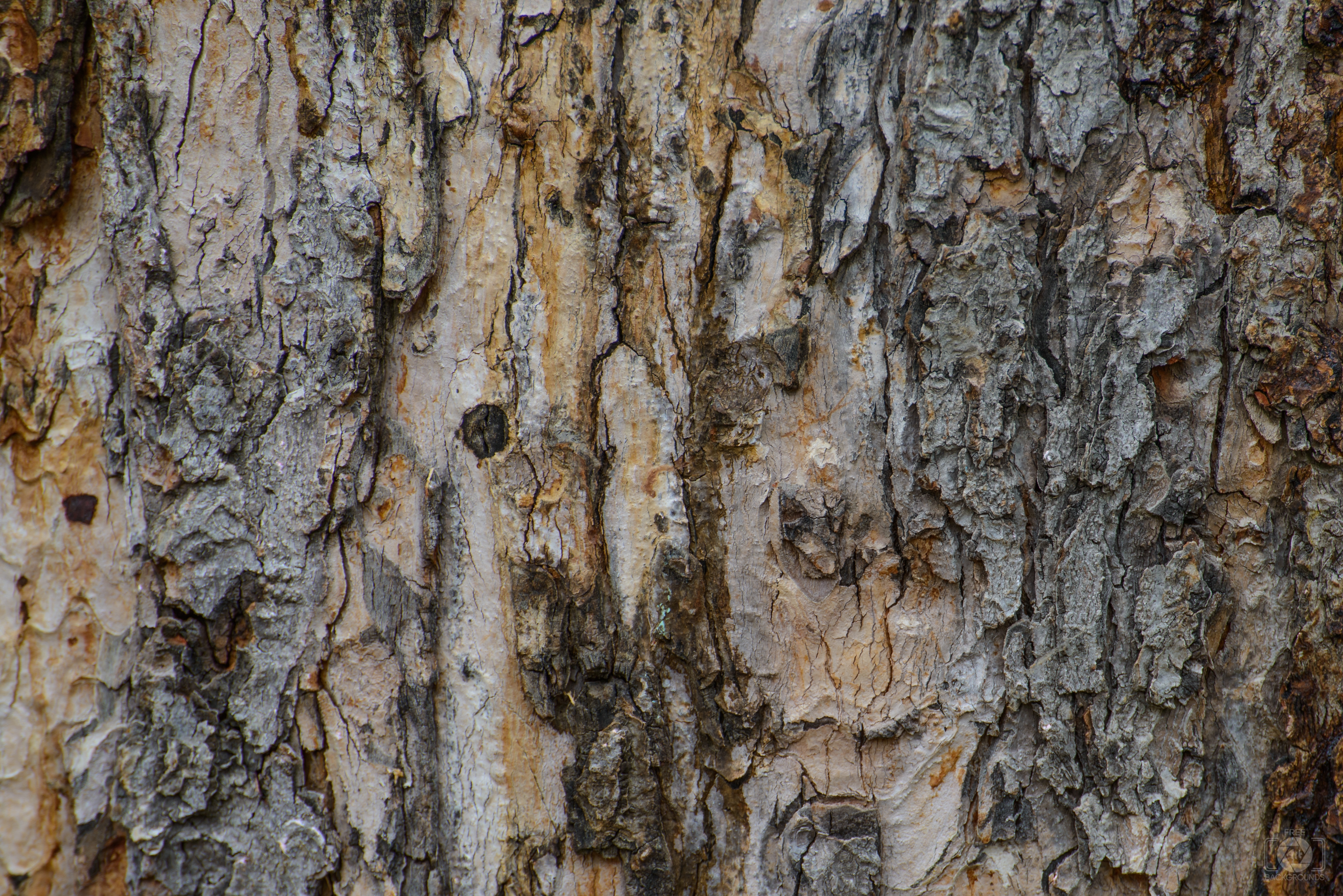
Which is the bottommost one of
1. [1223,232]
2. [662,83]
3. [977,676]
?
[977,676]

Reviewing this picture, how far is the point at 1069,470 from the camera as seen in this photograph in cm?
122

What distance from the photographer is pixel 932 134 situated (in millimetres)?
1199

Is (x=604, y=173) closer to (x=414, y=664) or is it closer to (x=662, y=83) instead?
(x=662, y=83)

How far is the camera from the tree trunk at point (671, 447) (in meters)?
1.18

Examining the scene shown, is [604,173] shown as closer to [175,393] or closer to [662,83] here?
[662,83]

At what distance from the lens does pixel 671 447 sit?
1244 millimetres

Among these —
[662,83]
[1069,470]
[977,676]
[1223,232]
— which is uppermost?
[662,83]

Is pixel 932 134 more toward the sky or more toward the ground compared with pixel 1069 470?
more toward the sky

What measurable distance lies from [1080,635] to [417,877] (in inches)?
46.2

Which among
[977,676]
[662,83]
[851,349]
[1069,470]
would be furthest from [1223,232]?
[662,83]

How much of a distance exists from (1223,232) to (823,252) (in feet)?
2.14

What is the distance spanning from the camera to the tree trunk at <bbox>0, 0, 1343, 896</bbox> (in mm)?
1185

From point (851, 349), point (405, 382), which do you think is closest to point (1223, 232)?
point (851, 349)

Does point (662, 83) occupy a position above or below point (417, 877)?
above
